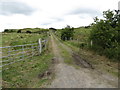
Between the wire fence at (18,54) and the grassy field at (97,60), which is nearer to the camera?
the grassy field at (97,60)

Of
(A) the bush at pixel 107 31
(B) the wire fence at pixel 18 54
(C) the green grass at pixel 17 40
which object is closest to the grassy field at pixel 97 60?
(A) the bush at pixel 107 31

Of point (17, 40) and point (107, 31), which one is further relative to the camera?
point (17, 40)

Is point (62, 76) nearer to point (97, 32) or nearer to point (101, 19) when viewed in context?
point (97, 32)

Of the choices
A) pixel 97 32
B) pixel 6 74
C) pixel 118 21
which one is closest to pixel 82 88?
pixel 6 74

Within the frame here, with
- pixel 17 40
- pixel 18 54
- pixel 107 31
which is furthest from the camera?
pixel 17 40

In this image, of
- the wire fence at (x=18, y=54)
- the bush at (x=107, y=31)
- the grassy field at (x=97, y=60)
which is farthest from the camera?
the bush at (x=107, y=31)

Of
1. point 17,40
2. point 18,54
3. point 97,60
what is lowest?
point 97,60

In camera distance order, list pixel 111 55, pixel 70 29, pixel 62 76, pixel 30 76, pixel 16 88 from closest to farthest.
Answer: pixel 16 88 < pixel 62 76 < pixel 30 76 < pixel 111 55 < pixel 70 29

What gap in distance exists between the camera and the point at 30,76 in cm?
773

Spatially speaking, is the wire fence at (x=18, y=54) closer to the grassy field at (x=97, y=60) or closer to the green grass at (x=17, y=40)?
the grassy field at (x=97, y=60)

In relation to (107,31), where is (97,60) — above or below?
below

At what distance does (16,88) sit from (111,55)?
9.67 m

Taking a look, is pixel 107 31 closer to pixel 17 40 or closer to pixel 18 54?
pixel 18 54

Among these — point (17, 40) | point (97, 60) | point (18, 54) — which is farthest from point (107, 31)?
point (17, 40)
